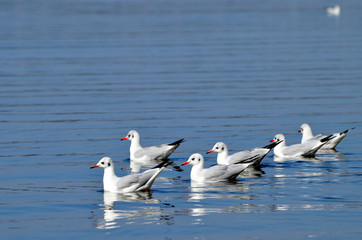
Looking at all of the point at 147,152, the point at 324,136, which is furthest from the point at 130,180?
the point at 324,136

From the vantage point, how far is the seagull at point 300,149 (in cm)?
2375

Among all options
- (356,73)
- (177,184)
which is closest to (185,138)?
(177,184)

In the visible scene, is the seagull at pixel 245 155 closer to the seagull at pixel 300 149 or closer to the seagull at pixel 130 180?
the seagull at pixel 300 149

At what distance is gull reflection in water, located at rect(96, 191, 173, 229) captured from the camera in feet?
56.9

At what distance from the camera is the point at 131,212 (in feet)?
59.6

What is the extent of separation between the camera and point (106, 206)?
745 inches

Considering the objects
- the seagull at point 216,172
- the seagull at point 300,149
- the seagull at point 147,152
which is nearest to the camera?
the seagull at point 216,172

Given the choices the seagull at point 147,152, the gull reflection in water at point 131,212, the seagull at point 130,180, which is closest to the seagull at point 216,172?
the seagull at point 130,180

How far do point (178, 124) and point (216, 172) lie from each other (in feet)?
28.2

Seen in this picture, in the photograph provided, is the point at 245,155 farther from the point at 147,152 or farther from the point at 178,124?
the point at 178,124

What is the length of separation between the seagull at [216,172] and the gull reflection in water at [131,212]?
180 cm

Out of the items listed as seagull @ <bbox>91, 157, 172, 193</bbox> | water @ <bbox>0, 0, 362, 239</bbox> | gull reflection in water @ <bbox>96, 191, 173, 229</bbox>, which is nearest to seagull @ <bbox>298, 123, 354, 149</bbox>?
water @ <bbox>0, 0, 362, 239</bbox>

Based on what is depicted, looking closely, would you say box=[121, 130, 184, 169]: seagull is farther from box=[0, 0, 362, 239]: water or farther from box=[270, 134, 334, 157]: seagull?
box=[270, 134, 334, 157]: seagull

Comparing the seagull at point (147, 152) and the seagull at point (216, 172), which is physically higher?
the seagull at point (147, 152)
